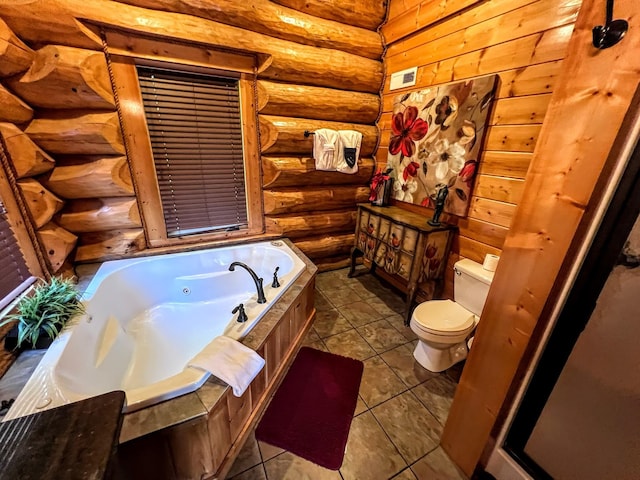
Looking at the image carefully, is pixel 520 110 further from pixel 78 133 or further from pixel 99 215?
pixel 99 215

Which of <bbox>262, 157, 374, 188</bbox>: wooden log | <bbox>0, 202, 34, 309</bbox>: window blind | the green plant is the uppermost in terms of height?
<bbox>262, 157, 374, 188</bbox>: wooden log

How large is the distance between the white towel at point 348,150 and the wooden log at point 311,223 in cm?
54

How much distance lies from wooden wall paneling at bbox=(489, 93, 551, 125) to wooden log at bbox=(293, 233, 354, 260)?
178 centimetres

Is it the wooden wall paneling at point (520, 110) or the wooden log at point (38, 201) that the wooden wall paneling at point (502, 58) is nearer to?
the wooden wall paneling at point (520, 110)

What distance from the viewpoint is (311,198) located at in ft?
8.86

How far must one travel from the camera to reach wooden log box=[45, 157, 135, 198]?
178 centimetres

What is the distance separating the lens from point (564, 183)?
785mm

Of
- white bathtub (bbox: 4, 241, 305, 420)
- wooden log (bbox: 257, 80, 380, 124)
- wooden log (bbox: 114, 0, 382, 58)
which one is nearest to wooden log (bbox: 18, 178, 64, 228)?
white bathtub (bbox: 4, 241, 305, 420)

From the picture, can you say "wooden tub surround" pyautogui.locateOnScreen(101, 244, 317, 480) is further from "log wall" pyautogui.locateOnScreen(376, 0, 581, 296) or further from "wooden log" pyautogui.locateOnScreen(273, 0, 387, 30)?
"wooden log" pyautogui.locateOnScreen(273, 0, 387, 30)

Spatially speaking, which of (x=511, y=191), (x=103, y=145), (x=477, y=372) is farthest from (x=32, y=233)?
(x=511, y=191)

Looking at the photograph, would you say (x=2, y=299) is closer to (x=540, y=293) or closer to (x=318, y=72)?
(x=540, y=293)

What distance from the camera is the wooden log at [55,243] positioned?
65.6 inches

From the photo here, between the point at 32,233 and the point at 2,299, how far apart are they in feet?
1.57

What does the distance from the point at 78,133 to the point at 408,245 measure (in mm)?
2553
